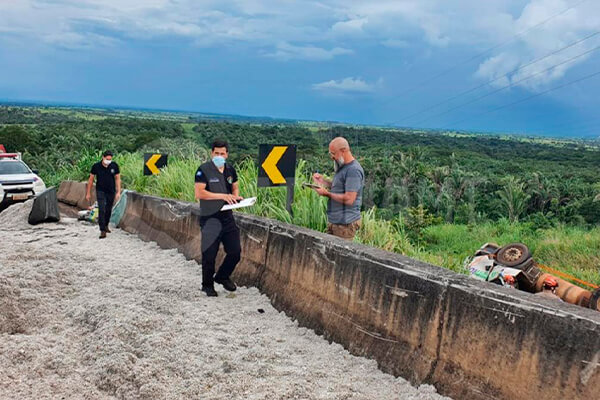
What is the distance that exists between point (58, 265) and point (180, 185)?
5754mm

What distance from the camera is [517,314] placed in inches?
153

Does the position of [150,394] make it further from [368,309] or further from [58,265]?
[58,265]

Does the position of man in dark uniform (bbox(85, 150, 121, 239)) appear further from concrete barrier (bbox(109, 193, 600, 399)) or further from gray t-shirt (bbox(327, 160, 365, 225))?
gray t-shirt (bbox(327, 160, 365, 225))

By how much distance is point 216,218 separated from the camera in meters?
7.16

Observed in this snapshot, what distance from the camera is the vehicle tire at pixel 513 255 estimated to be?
6840mm

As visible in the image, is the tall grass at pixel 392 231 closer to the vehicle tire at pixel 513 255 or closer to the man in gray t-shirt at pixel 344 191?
the vehicle tire at pixel 513 255

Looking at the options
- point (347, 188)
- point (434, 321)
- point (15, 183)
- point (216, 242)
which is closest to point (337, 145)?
point (347, 188)

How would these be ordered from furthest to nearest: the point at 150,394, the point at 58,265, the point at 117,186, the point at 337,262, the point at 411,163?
the point at 411,163 → the point at 117,186 → the point at 58,265 → the point at 337,262 → the point at 150,394

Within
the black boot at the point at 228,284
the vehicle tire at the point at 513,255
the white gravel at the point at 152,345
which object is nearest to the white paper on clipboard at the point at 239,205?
the black boot at the point at 228,284

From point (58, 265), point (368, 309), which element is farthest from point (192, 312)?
point (58, 265)

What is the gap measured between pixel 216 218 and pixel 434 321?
3416 mm

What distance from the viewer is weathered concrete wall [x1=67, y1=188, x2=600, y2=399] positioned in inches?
141

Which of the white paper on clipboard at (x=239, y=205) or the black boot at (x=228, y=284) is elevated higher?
the white paper on clipboard at (x=239, y=205)

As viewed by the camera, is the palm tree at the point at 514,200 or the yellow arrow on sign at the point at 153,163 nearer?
the yellow arrow on sign at the point at 153,163
